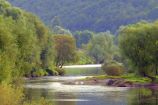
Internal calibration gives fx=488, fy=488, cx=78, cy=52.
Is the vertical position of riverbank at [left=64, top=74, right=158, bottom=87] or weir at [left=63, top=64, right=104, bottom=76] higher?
weir at [left=63, top=64, right=104, bottom=76]

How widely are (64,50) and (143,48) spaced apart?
62.2 meters

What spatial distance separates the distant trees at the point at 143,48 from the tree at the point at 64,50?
58833 mm

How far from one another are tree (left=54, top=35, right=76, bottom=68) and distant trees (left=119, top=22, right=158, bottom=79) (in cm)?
5883

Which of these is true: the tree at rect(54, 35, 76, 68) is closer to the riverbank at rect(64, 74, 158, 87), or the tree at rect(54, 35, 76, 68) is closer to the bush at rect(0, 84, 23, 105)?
the riverbank at rect(64, 74, 158, 87)

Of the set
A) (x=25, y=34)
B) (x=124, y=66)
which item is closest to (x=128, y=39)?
(x=124, y=66)

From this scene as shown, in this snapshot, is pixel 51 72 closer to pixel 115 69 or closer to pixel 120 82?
pixel 115 69

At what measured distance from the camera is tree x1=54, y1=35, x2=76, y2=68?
152000mm

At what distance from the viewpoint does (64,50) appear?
15238 centimetres

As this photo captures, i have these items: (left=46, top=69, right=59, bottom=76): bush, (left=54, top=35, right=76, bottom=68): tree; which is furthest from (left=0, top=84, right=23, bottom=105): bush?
(left=54, top=35, right=76, bottom=68): tree

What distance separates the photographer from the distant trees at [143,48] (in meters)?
92.0

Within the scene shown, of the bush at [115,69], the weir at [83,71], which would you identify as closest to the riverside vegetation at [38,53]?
the bush at [115,69]

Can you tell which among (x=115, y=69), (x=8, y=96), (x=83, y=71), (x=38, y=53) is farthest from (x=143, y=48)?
(x=8, y=96)

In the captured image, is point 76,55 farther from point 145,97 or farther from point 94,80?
point 145,97

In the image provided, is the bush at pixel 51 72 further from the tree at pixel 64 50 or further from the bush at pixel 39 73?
the tree at pixel 64 50
